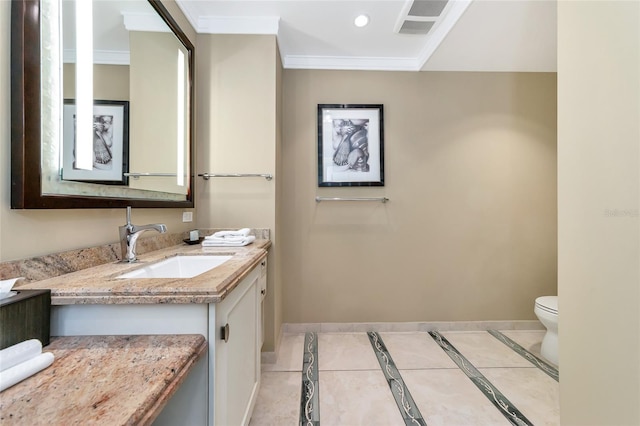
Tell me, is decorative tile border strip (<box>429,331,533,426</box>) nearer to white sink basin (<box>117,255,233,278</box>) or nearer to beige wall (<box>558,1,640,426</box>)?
beige wall (<box>558,1,640,426</box>)

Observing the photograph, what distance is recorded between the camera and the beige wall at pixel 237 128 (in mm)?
1907

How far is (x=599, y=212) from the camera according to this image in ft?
3.09

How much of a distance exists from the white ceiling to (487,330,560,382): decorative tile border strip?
2371 mm

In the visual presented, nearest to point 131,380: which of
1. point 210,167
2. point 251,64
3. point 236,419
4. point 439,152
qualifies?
point 236,419

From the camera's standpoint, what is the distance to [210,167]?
1907 millimetres

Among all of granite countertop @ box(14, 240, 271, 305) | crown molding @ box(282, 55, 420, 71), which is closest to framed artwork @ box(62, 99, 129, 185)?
granite countertop @ box(14, 240, 271, 305)

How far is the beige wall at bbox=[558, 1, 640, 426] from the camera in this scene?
849mm

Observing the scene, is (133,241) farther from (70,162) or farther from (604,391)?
(604,391)

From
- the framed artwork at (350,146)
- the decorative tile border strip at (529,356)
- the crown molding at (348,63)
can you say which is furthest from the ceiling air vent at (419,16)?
the decorative tile border strip at (529,356)

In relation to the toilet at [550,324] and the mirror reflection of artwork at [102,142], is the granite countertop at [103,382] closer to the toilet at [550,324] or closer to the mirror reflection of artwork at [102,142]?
the mirror reflection of artwork at [102,142]

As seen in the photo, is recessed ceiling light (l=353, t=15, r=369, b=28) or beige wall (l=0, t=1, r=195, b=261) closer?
beige wall (l=0, t=1, r=195, b=261)

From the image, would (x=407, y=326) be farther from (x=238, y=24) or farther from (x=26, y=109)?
(x=238, y=24)

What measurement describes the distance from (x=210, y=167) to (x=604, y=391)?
2.27 metres

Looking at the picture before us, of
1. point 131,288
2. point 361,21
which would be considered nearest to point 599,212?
point 131,288
